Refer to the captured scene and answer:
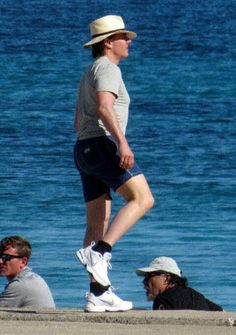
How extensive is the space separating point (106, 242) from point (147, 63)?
123 feet

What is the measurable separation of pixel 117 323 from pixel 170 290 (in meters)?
1.25

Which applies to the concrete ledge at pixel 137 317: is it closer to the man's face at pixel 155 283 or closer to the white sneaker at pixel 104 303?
the white sneaker at pixel 104 303

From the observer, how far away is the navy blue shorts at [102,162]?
8.40 m

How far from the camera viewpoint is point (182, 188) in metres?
20.9

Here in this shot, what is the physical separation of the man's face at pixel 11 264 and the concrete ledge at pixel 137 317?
46.6 inches

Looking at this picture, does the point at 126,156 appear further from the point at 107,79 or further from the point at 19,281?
the point at 19,281

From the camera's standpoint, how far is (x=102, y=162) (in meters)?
8.42

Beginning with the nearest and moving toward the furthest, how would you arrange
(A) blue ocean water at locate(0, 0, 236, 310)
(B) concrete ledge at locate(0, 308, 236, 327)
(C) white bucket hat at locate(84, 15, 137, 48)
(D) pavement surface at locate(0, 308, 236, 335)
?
1. (D) pavement surface at locate(0, 308, 236, 335)
2. (B) concrete ledge at locate(0, 308, 236, 327)
3. (C) white bucket hat at locate(84, 15, 137, 48)
4. (A) blue ocean water at locate(0, 0, 236, 310)

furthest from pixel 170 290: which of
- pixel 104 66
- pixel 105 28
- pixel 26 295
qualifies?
pixel 105 28

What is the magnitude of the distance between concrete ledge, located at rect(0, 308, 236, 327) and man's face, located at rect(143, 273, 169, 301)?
1.02 m

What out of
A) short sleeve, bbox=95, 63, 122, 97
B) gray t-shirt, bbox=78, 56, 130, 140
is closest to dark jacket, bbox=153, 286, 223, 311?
gray t-shirt, bbox=78, 56, 130, 140

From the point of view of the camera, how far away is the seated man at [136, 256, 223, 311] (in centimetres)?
895

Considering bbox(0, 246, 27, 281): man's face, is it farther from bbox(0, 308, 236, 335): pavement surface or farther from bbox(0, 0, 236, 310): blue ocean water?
bbox(0, 0, 236, 310): blue ocean water

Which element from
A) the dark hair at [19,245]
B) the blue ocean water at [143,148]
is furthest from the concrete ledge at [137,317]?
the blue ocean water at [143,148]
